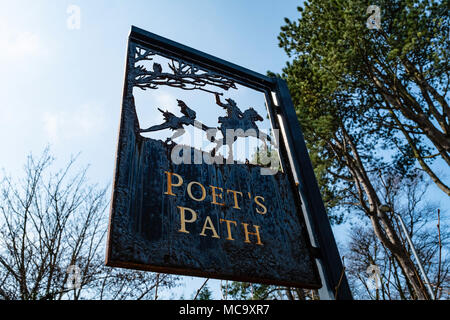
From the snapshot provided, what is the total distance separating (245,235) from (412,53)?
9.46 m

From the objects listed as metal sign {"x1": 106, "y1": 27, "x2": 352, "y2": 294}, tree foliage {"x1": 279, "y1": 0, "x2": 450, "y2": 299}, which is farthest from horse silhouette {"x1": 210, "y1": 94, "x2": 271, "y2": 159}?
tree foliage {"x1": 279, "y1": 0, "x2": 450, "y2": 299}

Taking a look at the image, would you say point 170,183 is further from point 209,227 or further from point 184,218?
point 209,227

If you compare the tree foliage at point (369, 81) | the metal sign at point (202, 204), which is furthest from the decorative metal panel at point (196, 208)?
the tree foliage at point (369, 81)

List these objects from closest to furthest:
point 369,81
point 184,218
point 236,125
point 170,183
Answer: point 184,218
point 170,183
point 236,125
point 369,81

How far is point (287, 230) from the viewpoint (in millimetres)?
1970

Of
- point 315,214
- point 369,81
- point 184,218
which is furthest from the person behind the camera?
point 369,81

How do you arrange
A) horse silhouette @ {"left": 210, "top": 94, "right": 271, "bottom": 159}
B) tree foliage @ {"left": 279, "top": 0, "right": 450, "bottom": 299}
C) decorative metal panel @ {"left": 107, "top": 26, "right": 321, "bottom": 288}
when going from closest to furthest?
decorative metal panel @ {"left": 107, "top": 26, "right": 321, "bottom": 288}
horse silhouette @ {"left": 210, "top": 94, "right": 271, "bottom": 159}
tree foliage @ {"left": 279, "top": 0, "right": 450, "bottom": 299}

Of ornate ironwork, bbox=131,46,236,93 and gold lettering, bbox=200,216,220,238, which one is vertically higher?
ornate ironwork, bbox=131,46,236,93

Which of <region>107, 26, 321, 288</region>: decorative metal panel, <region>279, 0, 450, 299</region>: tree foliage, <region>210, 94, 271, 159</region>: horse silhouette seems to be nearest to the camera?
<region>107, 26, 321, 288</region>: decorative metal panel

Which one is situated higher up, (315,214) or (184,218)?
(315,214)

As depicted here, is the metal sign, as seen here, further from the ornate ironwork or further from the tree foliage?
the tree foliage

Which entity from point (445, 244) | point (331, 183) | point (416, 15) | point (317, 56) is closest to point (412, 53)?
point (416, 15)

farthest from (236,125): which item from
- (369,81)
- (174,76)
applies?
(369,81)
